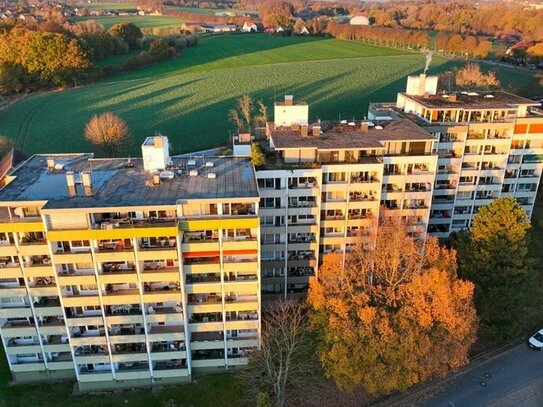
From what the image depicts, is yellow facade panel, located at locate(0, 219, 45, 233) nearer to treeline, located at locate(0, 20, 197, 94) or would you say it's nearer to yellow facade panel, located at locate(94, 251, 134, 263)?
yellow facade panel, located at locate(94, 251, 134, 263)

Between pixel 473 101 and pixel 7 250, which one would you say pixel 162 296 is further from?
pixel 473 101

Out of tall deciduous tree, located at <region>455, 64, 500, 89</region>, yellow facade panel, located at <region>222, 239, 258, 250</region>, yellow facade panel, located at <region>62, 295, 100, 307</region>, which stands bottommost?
yellow facade panel, located at <region>62, 295, 100, 307</region>

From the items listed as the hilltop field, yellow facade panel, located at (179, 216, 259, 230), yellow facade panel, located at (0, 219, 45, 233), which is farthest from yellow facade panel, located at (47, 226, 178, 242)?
the hilltop field

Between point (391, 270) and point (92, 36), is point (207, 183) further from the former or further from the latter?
point (92, 36)

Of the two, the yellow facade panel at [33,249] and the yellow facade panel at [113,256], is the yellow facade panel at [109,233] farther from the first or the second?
the yellow facade panel at [33,249]

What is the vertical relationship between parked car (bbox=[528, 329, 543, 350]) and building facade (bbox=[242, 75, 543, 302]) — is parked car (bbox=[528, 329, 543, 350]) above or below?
below

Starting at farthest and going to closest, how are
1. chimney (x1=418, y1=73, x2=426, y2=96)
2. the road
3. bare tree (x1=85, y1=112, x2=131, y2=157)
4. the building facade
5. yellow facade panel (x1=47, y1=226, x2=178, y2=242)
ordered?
1. bare tree (x1=85, y1=112, x2=131, y2=157)
2. chimney (x1=418, y1=73, x2=426, y2=96)
3. the building facade
4. the road
5. yellow facade panel (x1=47, y1=226, x2=178, y2=242)
